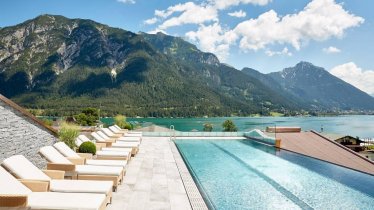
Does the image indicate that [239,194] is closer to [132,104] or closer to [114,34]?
[132,104]

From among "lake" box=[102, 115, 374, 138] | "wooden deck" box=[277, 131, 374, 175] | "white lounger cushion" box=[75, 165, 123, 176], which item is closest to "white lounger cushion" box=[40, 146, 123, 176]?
"white lounger cushion" box=[75, 165, 123, 176]

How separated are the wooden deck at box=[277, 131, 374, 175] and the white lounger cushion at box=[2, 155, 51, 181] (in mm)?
9604

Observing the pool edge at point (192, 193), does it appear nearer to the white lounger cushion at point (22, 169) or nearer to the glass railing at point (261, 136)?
the white lounger cushion at point (22, 169)

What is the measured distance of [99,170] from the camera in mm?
7051

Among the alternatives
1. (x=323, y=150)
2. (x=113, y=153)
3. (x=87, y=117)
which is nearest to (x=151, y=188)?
(x=113, y=153)

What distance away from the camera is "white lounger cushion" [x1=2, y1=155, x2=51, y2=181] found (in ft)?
18.8

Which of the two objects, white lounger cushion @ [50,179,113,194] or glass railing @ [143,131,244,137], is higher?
white lounger cushion @ [50,179,113,194]

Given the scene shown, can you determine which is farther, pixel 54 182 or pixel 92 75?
pixel 92 75

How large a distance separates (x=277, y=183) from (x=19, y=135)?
704 centimetres

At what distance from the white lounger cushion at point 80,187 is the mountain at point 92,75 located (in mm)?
113885

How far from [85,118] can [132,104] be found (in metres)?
88.2

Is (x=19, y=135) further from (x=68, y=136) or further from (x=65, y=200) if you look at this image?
(x=65, y=200)

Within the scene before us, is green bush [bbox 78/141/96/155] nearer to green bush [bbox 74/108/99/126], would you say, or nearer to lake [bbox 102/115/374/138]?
green bush [bbox 74/108/99/126]

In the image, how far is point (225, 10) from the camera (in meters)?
33.0
